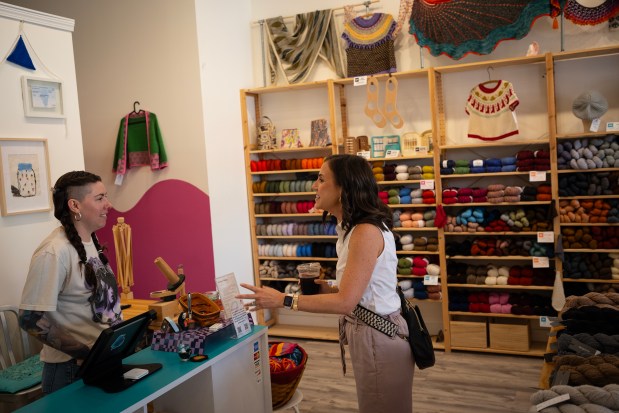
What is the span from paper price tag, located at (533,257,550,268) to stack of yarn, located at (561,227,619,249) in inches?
7.0

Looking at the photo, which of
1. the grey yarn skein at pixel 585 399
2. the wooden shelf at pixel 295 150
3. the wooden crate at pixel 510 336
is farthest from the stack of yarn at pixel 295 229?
the grey yarn skein at pixel 585 399

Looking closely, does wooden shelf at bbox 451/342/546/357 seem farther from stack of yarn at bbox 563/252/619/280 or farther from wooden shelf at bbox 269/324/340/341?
wooden shelf at bbox 269/324/340/341

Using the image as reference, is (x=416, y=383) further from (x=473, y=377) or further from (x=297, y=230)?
(x=297, y=230)

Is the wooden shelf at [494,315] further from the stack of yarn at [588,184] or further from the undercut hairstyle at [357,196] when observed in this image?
the undercut hairstyle at [357,196]

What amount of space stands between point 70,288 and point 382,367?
1.32 m

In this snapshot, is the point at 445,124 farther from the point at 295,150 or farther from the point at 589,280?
the point at 589,280

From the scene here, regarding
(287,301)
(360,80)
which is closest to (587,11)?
(360,80)

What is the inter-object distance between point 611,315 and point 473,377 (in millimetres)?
1725

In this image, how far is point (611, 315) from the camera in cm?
282

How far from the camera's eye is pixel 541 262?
457 centimetres

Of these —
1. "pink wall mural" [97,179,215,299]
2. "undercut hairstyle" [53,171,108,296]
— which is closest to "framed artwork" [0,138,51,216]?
"undercut hairstyle" [53,171,108,296]

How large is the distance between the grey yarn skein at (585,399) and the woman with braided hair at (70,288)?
70.3 inches

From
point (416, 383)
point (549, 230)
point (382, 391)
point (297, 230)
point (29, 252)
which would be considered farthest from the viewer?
point (297, 230)

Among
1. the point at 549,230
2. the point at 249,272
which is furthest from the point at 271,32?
the point at 549,230
